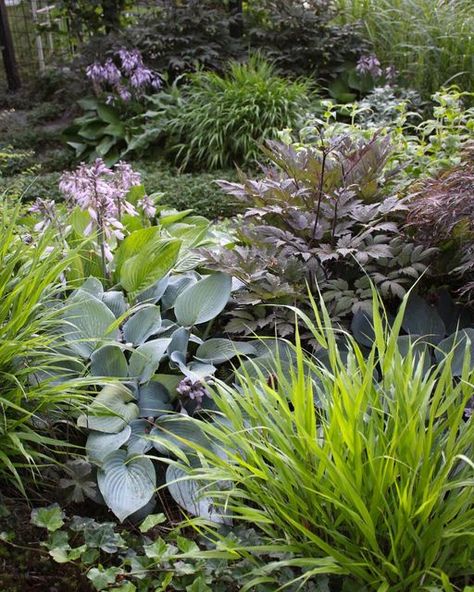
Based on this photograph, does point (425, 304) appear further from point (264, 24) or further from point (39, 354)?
point (264, 24)

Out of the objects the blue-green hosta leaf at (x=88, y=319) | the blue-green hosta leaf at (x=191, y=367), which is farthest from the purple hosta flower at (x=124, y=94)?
the blue-green hosta leaf at (x=191, y=367)

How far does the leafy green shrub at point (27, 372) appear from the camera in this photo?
73.5 inches

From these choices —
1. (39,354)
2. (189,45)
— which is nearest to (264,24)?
(189,45)

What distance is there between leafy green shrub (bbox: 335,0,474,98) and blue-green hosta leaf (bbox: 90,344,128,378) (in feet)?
15.7

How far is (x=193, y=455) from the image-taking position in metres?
2.01

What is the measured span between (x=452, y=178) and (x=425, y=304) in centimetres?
44

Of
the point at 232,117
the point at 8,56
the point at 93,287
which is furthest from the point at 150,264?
the point at 8,56

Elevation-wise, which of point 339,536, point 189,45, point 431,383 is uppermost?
point 189,45

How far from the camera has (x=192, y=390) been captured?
7.04 ft

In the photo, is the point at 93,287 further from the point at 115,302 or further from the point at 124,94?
the point at 124,94

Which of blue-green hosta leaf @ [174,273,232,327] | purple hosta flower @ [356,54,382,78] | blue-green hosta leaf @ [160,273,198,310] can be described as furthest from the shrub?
purple hosta flower @ [356,54,382,78]

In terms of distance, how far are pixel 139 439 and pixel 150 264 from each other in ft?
2.25

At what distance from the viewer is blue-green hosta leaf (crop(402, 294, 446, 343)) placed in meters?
2.39

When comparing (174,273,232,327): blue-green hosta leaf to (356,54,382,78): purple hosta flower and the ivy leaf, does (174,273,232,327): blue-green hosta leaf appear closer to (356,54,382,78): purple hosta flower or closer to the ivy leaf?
the ivy leaf
